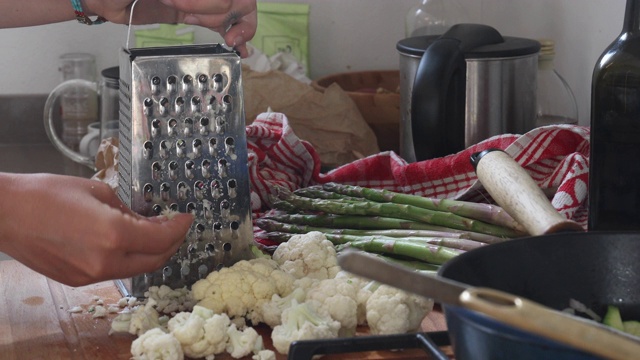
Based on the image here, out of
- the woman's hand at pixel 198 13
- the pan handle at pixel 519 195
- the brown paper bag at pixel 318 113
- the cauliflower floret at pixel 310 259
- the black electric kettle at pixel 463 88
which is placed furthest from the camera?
the brown paper bag at pixel 318 113

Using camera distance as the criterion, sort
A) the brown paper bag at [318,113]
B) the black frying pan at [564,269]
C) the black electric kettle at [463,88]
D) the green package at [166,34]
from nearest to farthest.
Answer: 1. the black frying pan at [564,269]
2. the black electric kettle at [463,88]
3. the brown paper bag at [318,113]
4. the green package at [166,34]

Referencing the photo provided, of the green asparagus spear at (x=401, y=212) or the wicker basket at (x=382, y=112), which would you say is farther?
the wicker basket at (x=382, y=112)

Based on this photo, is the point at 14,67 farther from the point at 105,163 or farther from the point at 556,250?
the point at 556,250

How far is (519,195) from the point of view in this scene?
37.3 inches

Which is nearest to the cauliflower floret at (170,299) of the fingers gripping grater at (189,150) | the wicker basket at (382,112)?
the fingers gripping grater at (189,150)

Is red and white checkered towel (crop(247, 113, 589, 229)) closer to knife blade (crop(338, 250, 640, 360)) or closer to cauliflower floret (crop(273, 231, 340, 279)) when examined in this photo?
A: cauliflower floret (crop(273, 231, 340, 279))

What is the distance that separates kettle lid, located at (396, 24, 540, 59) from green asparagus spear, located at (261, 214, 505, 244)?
1.31 feet

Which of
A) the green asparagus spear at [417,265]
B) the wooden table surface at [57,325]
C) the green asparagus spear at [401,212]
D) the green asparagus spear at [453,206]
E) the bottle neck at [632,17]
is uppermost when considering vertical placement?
the bottle neck at [632,17]

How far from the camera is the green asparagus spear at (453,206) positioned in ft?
3.70

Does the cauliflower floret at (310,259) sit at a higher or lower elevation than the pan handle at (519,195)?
lower

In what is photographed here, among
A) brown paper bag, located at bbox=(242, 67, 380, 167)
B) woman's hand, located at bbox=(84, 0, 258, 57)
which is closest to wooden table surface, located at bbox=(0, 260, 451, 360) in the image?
woman's hand, located at bbox=(84, 0, 258, 57)

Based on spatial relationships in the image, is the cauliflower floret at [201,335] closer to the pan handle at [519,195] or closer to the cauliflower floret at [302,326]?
the cauliflower floret at [302,326]

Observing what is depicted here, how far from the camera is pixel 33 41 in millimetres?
2355

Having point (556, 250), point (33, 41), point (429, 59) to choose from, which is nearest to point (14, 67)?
point (33, 41)
